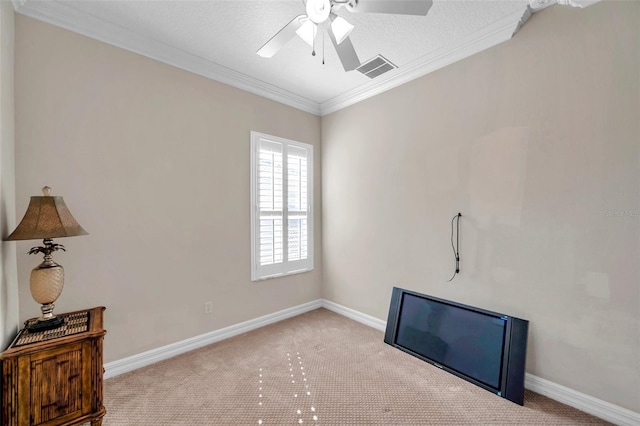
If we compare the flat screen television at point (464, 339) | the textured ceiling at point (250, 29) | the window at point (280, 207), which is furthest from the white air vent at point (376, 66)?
the flat screen television at point (464, 339)

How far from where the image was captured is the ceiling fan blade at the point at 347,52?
5.83ft

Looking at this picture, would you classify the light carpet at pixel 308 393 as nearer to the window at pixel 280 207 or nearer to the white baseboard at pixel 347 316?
the white baseboard at pixel 347 316

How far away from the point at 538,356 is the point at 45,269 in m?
3.42

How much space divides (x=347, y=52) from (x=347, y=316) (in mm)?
2911

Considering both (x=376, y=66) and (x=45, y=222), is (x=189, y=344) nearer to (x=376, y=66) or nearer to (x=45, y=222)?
(x=45, y=222)

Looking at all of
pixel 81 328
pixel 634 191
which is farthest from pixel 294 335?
pixel 634 191

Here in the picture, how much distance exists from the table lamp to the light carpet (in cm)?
80

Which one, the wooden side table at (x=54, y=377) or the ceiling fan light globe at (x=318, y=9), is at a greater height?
the ceiling fan light globe at (x=318, y=9)

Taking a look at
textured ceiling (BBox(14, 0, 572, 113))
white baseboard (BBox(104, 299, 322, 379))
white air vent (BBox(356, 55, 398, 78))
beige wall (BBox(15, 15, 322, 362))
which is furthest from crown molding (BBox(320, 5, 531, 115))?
white baseboard (BBox(104, 299, 322, 379))

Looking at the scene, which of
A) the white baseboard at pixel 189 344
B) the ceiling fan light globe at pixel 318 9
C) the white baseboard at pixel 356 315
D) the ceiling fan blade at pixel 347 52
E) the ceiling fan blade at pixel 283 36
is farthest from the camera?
the white baseboard at pixel 356 315

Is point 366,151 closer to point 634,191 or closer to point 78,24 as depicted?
point 634,191

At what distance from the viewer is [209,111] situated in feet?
9.37

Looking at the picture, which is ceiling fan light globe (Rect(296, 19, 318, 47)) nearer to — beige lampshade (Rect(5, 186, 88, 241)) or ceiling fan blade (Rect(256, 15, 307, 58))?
ceiling fan blade (Rect(256, 15, 307, 58))

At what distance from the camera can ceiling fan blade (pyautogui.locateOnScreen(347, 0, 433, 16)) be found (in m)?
1.44
